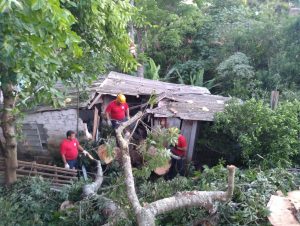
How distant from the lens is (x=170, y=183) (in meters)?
7.63

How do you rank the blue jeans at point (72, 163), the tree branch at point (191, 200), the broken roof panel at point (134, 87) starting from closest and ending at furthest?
the tree branch at point (191, 200), the blue jeans at point (72, 163), the broken roof panel at point (134, 87)

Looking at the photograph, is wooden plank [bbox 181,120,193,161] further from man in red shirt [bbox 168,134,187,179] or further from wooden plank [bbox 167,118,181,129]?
man in red shirt [bbox 168,134,187,179]

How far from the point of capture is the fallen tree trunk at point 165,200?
17.2 feet

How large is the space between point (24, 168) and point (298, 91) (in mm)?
9081

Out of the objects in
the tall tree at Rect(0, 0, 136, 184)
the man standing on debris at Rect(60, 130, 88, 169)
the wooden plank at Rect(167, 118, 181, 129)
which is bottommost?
the man standing on debris at Rect(60, 130, 88, 169)

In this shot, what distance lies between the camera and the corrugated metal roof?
9867mm

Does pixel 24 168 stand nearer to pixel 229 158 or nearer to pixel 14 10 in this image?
pixel 229 158

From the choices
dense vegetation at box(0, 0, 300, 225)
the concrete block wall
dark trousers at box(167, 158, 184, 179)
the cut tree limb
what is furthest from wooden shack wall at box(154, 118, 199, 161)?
the cut tree limb

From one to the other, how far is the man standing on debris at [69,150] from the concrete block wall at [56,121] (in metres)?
1.18

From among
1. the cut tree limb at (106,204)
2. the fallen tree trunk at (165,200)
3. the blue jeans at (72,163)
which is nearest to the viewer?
the fallen tree trunk at (165,200)

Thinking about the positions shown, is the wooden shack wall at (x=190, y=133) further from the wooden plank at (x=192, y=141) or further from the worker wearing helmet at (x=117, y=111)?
the worker wearing helmet at (x=117, y=111)

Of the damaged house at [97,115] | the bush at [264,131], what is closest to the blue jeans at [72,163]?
the damaged house at [97,115]

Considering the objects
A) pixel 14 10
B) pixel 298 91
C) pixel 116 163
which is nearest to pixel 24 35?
pixel 14 10

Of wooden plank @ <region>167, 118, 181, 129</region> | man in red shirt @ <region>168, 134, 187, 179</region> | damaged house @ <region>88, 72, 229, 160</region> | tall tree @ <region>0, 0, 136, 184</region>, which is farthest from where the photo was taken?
wooden plank @ <region>167, 118, 181, 129</region>
